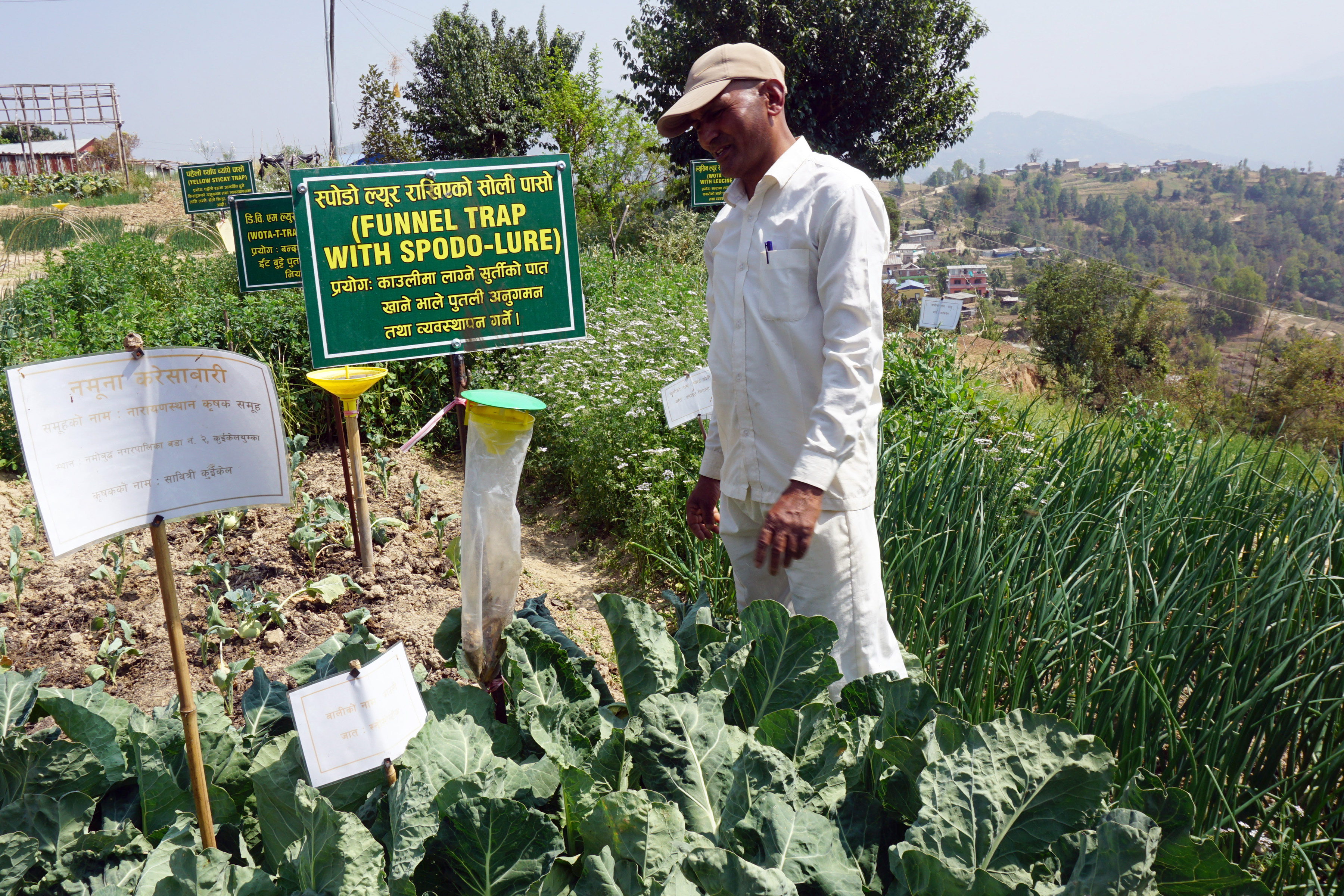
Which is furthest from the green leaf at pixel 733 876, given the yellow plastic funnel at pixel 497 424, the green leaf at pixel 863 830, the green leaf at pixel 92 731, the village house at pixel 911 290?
the village house at pixel 911 290

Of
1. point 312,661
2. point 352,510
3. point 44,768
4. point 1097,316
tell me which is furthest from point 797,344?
point 1097,316

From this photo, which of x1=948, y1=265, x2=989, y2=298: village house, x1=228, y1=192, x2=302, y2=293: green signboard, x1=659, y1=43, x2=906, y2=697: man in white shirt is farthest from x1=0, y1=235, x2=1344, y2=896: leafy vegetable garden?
x1=948, y1=265, x2=989, y2=298: village house

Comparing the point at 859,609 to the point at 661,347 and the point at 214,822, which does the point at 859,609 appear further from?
the point at 661,347

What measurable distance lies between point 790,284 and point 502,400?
754mm

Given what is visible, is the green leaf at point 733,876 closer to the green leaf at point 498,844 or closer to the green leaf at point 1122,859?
the green leaf at point 498,844

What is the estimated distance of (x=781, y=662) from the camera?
170 centimetres

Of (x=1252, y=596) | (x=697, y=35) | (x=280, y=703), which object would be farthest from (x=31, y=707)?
(x=697, y=35)

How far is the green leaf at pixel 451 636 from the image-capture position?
211 centimetres

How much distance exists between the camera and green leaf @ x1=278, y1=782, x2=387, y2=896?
4.02 feet

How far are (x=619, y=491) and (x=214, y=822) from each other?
2973mm

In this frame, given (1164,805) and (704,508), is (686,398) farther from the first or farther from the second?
(1164,805)

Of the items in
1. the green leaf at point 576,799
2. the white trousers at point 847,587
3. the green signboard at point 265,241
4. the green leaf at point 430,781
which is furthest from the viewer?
the green signboard at point 265,241

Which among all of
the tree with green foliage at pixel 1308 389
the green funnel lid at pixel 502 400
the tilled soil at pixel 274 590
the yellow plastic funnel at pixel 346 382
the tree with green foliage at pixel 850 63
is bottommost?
the tree with green foliage at pixel 1308 389

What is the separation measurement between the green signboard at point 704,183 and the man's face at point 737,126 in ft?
28.9
